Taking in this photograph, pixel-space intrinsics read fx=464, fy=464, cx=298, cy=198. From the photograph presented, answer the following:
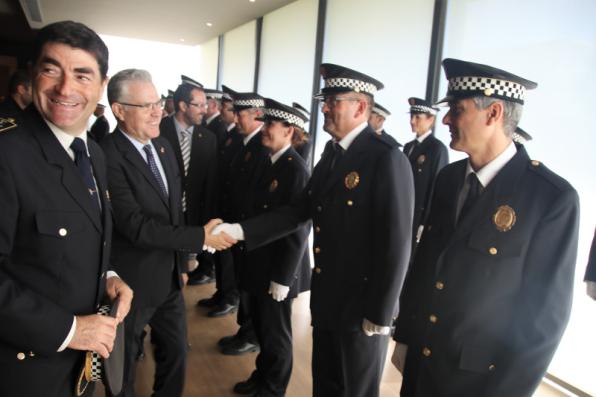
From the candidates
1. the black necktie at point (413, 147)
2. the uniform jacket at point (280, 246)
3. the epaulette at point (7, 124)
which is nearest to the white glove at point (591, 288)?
the uniform jacket at point (280, 246)

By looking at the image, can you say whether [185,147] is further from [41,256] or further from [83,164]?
[41,256]

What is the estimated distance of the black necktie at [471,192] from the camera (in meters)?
1.41

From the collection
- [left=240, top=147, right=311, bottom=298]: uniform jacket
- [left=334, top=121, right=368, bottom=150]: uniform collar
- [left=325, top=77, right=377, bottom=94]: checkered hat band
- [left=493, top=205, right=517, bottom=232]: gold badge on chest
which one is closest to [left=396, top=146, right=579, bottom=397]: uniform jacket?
[left=493, top=205, right=517, bottom=232]: gold badge on chest

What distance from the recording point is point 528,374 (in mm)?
1206

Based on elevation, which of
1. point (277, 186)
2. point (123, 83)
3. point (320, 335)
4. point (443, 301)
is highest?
point (123, 83)

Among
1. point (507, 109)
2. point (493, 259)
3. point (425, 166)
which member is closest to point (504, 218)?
point (493, 259)

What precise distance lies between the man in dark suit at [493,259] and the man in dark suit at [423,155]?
2583 millimetres

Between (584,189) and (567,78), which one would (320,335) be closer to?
(584,189)

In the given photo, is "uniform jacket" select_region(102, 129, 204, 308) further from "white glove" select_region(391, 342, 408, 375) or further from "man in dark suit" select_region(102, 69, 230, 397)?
"white glove" select_region(391, 342, 408, 375)

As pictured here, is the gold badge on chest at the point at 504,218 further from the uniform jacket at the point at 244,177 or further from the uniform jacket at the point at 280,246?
the uniform jacket at the point at 244,177

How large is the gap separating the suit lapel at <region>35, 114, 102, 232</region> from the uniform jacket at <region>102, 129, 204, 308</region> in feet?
2.43

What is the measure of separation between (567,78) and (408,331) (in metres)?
2.47

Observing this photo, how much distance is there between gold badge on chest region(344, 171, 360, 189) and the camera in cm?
189

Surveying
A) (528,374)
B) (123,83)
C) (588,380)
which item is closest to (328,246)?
(528,374)
